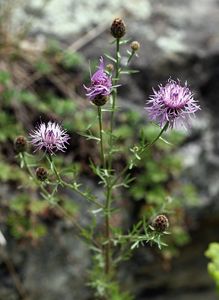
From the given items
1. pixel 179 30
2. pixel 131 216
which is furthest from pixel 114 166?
pixel 179 30

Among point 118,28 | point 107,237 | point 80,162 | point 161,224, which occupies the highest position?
point 80,162

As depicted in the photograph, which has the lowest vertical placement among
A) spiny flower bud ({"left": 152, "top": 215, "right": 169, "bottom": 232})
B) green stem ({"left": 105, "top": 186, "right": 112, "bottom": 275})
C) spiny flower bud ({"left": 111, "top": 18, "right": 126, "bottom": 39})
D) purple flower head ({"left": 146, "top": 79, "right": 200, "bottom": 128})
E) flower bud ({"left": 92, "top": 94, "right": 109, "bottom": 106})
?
spiny flower bud ({"left": 152, "top": 215, "right": 169, "bottom": 232})

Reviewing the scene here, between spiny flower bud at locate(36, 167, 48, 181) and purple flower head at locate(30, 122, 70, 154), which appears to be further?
spiny flower bud at locate(36, 167, 48, 181)

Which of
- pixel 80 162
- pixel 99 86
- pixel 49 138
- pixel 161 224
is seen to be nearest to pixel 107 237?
pixel 161 224

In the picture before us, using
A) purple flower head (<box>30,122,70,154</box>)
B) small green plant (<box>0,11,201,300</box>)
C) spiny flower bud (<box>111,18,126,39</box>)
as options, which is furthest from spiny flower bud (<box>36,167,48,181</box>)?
small green plant (<box>0,11,201,300</box>)

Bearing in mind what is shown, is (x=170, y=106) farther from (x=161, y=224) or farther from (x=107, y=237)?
(x=107, y=237)

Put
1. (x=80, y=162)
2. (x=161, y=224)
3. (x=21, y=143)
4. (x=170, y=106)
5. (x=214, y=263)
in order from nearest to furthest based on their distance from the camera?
(x=170, y=106), (x=161, y=224), (x=21, y=143), (x=214, y=263), (x=80, y=162)

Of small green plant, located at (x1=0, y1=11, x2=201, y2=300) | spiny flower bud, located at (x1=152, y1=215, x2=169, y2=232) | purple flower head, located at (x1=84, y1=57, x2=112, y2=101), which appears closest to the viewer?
Result: purple flower head, located at (x1=84, y1=57, x2=112, y2=101)

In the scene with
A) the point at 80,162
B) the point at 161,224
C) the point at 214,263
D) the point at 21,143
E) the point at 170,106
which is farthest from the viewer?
the point at 80,162

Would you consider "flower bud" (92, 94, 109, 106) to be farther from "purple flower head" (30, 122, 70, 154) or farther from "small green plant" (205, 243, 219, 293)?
"small green plant" (205, 243, 219, 293)
